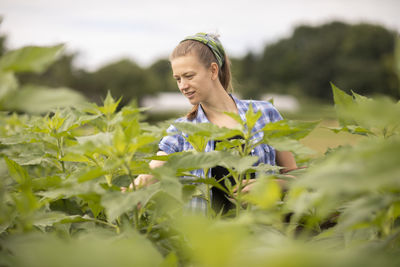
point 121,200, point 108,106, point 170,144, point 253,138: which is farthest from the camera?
point 253,138

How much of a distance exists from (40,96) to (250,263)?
551 mm

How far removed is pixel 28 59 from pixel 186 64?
70.1 inches

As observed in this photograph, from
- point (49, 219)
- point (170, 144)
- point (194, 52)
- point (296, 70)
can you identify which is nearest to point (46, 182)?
point (49, 219)

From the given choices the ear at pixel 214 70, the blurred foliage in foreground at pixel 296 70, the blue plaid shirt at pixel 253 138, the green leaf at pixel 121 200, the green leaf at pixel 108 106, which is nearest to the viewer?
the green leaf at pixel 121 200

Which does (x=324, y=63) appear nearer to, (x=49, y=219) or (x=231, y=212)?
(x=231, y=212)

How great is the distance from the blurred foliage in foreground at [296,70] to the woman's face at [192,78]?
1044 inches

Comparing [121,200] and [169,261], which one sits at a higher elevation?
[121,200]

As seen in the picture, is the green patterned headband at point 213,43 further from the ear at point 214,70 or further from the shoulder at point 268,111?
the shoulder at point 268,111

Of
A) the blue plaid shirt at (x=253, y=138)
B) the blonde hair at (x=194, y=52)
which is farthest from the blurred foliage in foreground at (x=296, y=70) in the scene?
the blue plaid shirt at (x=253, y=138)

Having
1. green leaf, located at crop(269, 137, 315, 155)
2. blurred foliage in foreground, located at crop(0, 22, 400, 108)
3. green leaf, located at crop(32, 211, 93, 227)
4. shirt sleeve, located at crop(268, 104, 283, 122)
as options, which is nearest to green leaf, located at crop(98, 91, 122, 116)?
green leaf, located at crop(32, 211, 93, 227)

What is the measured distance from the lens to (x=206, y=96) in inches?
97.3

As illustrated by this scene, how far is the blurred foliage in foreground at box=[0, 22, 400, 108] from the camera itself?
3697cm

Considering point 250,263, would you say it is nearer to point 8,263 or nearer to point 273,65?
point 8,263

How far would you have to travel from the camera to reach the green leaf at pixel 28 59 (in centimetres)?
71
